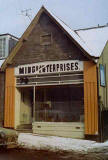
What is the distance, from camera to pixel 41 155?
10570 millimetres

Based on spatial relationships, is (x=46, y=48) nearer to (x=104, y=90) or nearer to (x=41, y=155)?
(x=104, y=90)

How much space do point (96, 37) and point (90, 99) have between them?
5.38 m

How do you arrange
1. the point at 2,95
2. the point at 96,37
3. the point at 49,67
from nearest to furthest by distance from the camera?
the point at 49,67
the point at 2,95
the point at 96,37

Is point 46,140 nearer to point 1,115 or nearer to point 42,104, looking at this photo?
point 42,104

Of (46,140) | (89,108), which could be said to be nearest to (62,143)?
(46,140)

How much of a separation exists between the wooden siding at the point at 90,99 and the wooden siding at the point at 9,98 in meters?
5.13

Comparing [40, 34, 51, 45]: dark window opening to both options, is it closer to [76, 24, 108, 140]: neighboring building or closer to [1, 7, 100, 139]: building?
[1, 7, 100, 139]: building

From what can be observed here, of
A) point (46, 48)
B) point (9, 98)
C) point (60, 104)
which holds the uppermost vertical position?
point (46, 48)

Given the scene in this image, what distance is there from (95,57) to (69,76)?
6.98 ft

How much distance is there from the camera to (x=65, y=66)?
16.0 m

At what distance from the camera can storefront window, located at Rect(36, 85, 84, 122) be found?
51.6 ft

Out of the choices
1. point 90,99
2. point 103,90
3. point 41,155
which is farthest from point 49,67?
point 41,155

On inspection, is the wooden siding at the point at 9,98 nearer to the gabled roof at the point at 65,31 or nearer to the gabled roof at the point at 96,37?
the gabled roof at the point at 65,31

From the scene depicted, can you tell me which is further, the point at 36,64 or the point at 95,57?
the point at 36,64
